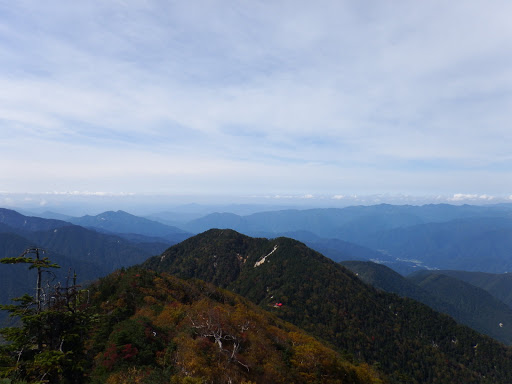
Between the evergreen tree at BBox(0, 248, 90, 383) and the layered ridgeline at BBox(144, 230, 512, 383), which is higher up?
the evergreen tree at BBox(0, 248, 90, 383)

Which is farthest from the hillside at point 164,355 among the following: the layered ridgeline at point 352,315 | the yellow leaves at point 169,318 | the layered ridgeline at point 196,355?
the layered ridgeline at point 352,315

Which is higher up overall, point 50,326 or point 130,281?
point 50,326

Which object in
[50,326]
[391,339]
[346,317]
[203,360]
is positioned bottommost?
[391,339]

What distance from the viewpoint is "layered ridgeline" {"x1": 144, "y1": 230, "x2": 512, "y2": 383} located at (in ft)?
330

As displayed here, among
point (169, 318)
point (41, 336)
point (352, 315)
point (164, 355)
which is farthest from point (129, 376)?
point (352, 315)

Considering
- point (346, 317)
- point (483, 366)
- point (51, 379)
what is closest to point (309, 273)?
point (346, 317)

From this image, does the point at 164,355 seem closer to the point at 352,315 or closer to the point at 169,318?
the point at 169,318

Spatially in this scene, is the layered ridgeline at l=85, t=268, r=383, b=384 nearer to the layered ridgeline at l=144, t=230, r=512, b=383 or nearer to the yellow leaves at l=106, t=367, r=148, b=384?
the yellow leaves at l=106, t=367, r=148, b=384

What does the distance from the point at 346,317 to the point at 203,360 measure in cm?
10979

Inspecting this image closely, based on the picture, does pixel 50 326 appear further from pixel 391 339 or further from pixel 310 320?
pixel 391 339

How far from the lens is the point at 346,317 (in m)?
113

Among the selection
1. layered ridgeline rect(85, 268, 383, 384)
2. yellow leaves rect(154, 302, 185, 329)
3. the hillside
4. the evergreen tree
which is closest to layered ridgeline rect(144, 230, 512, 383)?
layered ridgeline rect(85, 268, 383, 384)

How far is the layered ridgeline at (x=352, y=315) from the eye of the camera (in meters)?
100

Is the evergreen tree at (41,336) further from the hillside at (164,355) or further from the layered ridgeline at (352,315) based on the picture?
the layered ridgeline at (352,315)
